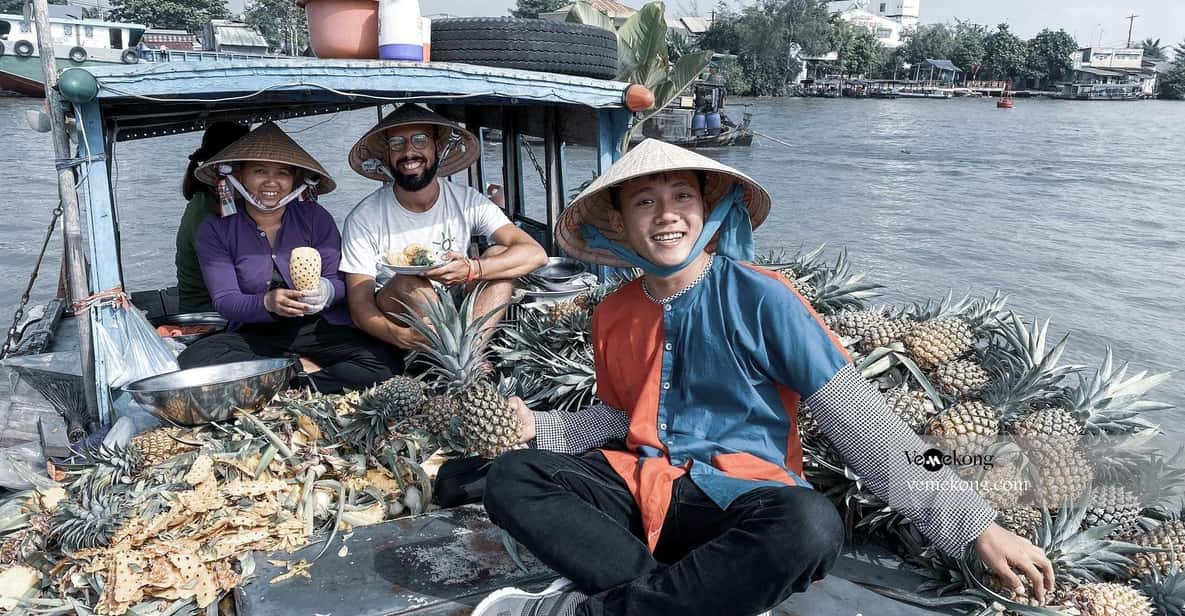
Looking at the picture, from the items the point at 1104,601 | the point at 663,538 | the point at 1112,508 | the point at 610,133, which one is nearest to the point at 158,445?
the point at 663,538

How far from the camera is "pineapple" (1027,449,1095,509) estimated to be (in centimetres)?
279

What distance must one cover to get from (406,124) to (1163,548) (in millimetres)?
3638

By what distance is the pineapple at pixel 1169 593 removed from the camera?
2625mm

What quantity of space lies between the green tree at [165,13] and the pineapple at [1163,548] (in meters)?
65.6

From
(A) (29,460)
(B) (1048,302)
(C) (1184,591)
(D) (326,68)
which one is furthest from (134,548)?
(B) (1048,302)

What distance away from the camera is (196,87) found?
3.60m

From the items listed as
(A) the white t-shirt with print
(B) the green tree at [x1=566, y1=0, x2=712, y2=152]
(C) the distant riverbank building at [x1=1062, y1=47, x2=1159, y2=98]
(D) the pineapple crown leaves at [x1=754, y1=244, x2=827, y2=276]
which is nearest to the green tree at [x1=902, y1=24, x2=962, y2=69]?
(C) the distant riverbank building at [x1=1062, y1=47, x2=1159, y2=98]

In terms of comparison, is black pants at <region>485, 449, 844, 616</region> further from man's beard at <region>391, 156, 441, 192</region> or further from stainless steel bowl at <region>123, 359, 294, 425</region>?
man's beard at <region>391, 156, 441, 192</region>

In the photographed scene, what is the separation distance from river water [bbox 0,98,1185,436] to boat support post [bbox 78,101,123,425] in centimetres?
135

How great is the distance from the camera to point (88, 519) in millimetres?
2840

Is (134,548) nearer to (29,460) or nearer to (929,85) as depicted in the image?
(29,460)

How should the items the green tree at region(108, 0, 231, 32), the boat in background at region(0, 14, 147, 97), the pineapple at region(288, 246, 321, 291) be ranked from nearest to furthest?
the pineapple at region(288, 246, 321, 291)
the boat in background at region(0, 14, 147, 97)
the green tree at region(108, 0, 231, 32)

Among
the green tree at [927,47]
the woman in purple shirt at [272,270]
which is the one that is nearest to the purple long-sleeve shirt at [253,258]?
the woman in purple shirt at [272,270]

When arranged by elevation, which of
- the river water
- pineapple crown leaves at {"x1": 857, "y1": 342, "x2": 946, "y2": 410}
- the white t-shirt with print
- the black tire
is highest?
the black tire
